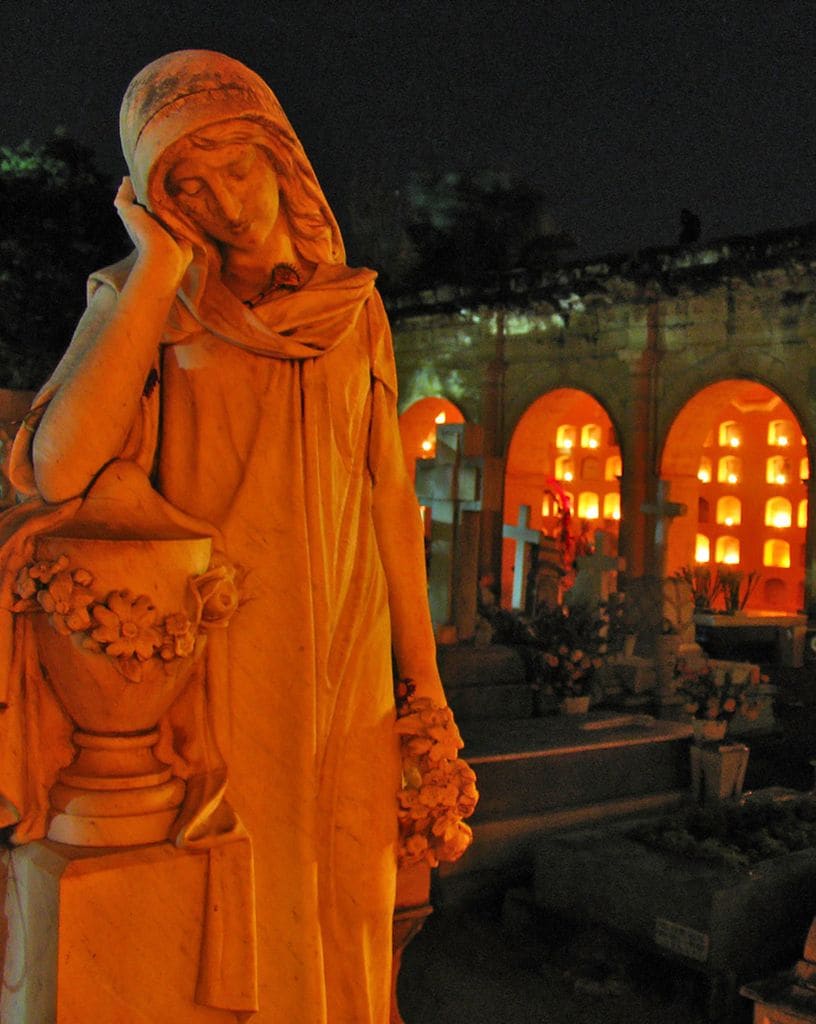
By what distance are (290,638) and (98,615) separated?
45cm

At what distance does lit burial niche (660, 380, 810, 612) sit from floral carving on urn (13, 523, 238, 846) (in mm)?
21401

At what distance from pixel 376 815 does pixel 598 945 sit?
3801mm

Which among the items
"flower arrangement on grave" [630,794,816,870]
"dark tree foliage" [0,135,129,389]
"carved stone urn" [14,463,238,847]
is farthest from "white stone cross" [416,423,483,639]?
"dark tree foliage" [0,135,129,389]

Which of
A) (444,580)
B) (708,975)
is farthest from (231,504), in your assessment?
(444,580)

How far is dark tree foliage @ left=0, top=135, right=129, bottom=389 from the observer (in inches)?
703

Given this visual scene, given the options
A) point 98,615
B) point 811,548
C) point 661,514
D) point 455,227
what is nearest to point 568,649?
point 98,615

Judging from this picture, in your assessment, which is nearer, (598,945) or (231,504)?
(231,504)

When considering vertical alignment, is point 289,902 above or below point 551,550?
below

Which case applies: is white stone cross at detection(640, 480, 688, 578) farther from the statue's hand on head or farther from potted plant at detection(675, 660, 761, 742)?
the statue's hand on head

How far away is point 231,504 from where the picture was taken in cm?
217

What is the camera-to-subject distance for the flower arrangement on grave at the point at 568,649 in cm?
848

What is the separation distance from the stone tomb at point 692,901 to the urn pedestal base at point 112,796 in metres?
3.96

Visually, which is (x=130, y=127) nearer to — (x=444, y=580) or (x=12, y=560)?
(x=12, y=560)

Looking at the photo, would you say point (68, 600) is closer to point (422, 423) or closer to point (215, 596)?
point (215, 596)
